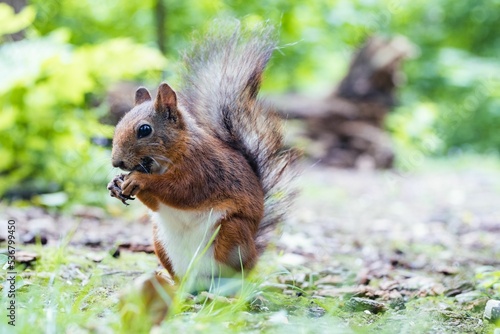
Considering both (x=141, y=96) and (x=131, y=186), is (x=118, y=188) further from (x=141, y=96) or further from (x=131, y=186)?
(x=141, y=96)

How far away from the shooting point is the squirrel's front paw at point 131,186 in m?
1.88

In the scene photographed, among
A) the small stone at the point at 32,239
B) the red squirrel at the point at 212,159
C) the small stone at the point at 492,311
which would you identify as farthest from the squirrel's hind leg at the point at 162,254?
the small stone at the point at 492,311

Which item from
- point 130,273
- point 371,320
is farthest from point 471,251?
point 130,273

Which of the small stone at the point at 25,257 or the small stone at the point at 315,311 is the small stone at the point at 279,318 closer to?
the small stone at the point at 315,311

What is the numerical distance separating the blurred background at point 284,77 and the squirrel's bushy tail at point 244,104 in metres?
0.27

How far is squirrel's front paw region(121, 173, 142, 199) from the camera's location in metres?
1.88

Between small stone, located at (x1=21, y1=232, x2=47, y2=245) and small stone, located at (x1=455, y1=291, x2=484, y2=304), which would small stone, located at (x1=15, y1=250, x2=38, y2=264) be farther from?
small stone, located at (x1=455, y1=291, x2=484, y2=304)

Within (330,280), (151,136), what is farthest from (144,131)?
(330,280)

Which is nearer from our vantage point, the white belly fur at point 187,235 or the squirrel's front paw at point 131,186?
the squirrel's front paw at point 131,186

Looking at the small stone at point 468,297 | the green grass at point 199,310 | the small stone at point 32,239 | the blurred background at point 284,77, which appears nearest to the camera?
the green grass at point 199,310

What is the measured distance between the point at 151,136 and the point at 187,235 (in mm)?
324

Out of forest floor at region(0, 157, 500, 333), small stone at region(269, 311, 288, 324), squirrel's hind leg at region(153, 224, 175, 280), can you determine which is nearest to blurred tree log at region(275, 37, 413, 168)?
forest floor at region(0, 157, 500, 333)

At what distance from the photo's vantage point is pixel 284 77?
8.75 metres

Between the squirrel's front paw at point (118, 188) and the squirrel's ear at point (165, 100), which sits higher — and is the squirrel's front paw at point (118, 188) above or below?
below
